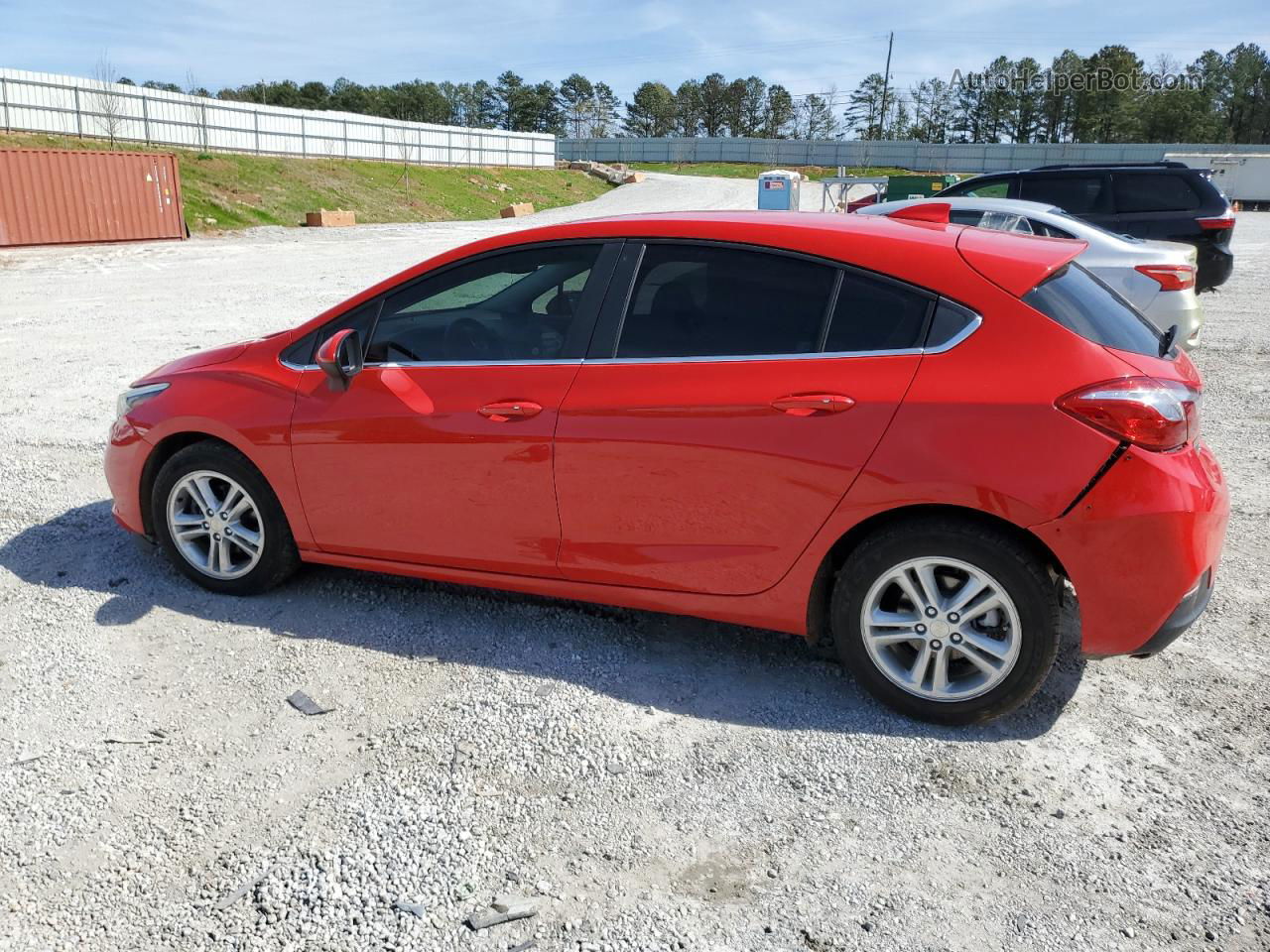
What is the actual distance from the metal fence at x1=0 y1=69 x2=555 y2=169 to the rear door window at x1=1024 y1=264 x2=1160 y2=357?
45.2 metres

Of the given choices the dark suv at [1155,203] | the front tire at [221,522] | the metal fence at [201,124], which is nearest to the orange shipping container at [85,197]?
the metal fence at [201,124]

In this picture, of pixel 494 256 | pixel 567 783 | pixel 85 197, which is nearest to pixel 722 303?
pixel 494 256

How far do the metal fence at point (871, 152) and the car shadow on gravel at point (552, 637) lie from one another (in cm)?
7847

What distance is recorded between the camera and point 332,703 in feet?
12.4

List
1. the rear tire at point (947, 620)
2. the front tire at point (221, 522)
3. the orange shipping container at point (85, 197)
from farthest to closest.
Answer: the orange shipping container at point (85, 197) → the front tire at point (221, 522) → the rear tire at point (947, 620)

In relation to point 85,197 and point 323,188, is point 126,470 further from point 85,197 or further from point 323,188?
point 323,188

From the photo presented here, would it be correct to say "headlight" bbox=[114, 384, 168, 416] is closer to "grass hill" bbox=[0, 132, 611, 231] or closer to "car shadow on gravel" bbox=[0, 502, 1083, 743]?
"car shadow on gravel" bbox=[0, 502, 1083, 743]

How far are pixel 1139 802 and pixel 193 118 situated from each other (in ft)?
163

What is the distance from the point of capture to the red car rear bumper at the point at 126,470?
4738 mm

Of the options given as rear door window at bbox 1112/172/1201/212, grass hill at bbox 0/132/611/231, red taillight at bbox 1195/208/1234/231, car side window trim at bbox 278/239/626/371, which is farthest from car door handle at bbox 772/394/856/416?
grass hill at bbox 0/132/611/231

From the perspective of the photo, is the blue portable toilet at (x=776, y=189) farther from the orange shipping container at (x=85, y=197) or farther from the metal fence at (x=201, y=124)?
the metal fence at (x=201, y=124)

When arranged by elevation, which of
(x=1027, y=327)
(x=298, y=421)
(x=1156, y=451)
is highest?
(x=1027, y=327)

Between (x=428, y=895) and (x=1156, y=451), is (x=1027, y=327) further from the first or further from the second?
(x=428, y=895)

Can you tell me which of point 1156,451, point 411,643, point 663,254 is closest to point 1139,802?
point 1156,451
